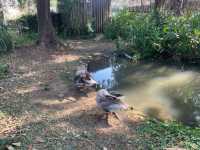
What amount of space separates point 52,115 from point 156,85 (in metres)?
2.93

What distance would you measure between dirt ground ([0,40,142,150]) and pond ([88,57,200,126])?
703mm

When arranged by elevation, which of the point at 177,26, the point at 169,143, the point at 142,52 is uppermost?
the point at 177,26

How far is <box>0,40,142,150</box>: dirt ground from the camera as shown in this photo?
4840mm

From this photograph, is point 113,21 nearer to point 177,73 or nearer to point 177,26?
point 177,26

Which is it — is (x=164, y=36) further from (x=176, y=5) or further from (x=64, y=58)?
(x=176, y=5)

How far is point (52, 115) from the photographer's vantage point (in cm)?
570

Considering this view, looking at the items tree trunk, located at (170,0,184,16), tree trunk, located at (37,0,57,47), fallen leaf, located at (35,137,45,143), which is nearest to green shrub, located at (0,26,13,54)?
tree trunk, located at (37,0,57,47)

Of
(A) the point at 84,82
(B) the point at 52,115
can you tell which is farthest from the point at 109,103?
(A) the point at 84,82

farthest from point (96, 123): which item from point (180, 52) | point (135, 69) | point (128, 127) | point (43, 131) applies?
point (180, 52)

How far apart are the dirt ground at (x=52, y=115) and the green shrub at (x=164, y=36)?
2182 mm

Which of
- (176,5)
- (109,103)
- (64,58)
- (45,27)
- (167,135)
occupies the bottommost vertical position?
(167,135)

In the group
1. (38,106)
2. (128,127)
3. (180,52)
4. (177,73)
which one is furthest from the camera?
(180,52)

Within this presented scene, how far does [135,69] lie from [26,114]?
3.98 metres

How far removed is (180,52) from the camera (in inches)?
375
